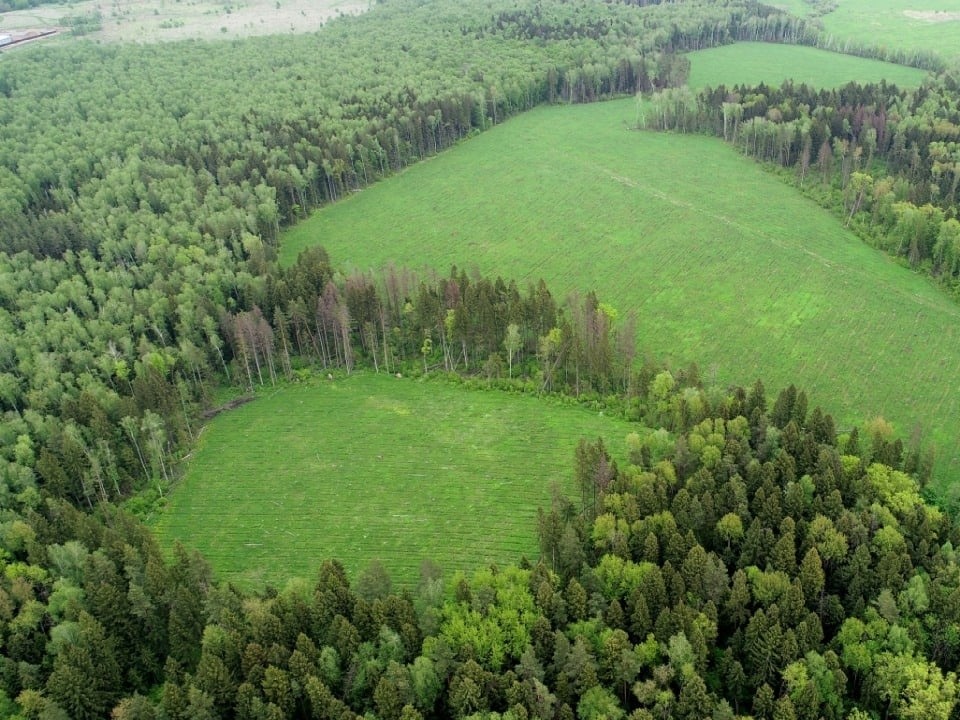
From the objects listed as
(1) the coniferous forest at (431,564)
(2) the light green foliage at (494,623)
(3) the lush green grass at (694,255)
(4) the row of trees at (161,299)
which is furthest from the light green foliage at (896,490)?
(2) the light green foliage at (494,623)

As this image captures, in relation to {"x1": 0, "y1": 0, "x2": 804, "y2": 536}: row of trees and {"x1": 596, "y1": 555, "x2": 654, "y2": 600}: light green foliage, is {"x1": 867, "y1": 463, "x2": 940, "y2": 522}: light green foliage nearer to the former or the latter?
{"x1": 596, "y1": 555, "x2": 654, "y2": 600}: light green foliage

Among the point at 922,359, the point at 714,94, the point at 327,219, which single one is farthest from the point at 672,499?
the point at 714,94

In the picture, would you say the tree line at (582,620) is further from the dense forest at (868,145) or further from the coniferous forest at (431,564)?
the dense forest at (868,145)

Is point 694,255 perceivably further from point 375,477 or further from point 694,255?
point 375,477

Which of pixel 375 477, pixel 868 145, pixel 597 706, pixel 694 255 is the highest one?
pixel 868 145

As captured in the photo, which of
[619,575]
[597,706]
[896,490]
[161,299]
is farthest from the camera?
[161,299]

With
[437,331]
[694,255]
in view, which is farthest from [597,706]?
[694,255]
